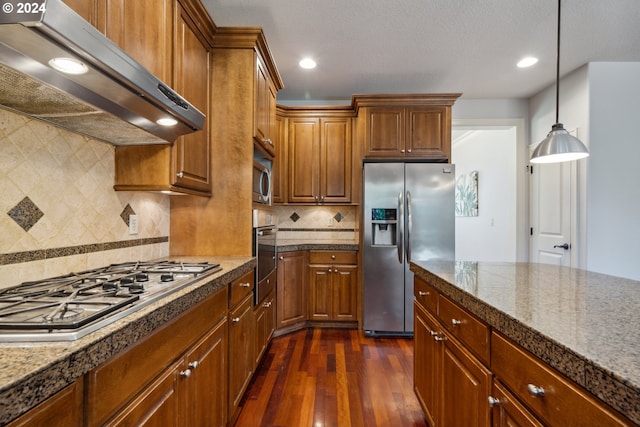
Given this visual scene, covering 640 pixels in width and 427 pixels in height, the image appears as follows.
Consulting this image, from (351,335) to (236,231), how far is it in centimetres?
178

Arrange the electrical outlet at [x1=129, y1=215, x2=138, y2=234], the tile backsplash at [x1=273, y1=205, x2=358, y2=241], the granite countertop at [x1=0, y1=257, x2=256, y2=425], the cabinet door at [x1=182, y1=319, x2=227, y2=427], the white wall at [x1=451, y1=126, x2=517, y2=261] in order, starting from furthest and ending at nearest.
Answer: the white wall at [x1=451, y1=126, x2=517, y2=261]
the tile backsplash at [x1=273, y1=205, x2=358, y2=241]
the electrical outlet at [x1=129, y1=215, x2=138, y2=234]
the cabinet door at [x1=182, y1=319, x2=227, y2=427]
the granite countertop at [x1=0, y1=257, x2=256, y2=425]

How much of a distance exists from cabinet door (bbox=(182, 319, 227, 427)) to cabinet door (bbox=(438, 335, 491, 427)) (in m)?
1.05

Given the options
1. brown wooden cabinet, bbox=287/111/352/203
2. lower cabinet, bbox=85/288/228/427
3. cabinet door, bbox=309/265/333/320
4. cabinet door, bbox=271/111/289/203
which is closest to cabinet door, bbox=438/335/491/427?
lower cabinet, bbox=85/288/228/427

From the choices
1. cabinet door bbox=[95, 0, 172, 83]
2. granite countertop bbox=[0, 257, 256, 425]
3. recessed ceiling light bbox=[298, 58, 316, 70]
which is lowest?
granite countertop bbox=[0, 257, 256, 425]

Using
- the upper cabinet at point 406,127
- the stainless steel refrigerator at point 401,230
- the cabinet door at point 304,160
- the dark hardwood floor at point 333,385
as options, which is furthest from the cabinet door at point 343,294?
the upper cabinet at point 406,127

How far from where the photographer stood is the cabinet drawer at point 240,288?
1.63m

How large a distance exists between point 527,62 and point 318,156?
2275mm

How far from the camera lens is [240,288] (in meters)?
1.76

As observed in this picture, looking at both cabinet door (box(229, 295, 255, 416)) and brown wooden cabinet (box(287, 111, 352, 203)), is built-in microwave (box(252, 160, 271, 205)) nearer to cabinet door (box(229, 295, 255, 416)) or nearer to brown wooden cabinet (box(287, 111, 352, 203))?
cabinet door (box(229, 295, 255, 416))

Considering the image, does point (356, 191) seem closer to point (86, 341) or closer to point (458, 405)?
point (458, 405)

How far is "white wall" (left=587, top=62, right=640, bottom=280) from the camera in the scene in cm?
291

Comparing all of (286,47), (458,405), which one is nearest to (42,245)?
(458,405)

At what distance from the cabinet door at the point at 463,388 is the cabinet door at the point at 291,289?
1840 millimetres

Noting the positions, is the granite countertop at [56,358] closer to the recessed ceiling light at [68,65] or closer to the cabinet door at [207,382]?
the cabinet door at [207,382]
